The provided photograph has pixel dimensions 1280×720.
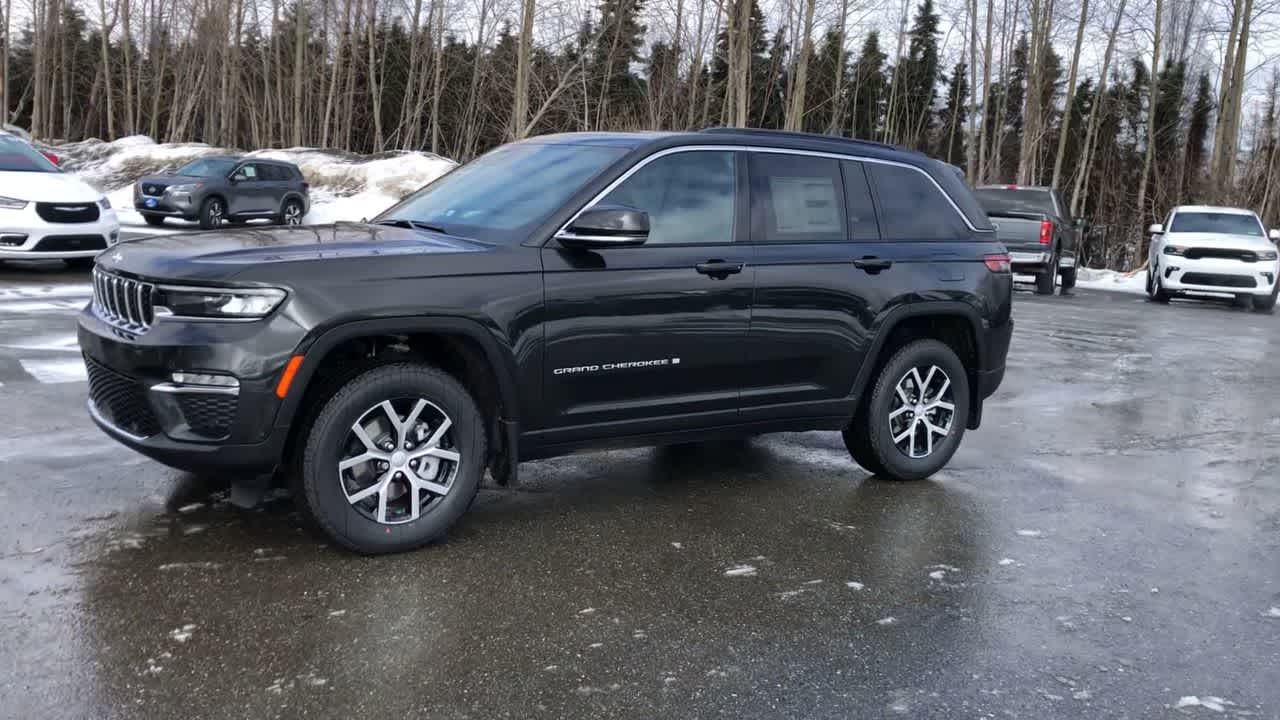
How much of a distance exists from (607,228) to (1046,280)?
57.4 ft

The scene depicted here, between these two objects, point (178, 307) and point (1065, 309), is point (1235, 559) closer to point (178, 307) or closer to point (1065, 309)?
point (178, 307)

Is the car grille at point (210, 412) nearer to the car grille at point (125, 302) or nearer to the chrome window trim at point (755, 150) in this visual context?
the car grille at point (125, 302)

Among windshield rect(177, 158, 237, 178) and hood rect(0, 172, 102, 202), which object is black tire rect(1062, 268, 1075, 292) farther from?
windshield rect(177, 158, 237, 178)

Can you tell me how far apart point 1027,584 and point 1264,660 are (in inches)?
36.9

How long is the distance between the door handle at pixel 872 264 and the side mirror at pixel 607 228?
1472mm

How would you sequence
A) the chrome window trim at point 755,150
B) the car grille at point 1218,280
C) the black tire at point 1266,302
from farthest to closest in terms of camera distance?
the black tire at point 1266,302 → the car grille at point 1218,280 → the chrome window trim at point 755,150

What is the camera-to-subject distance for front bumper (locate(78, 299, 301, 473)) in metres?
4.23

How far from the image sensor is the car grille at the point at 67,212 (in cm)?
1358

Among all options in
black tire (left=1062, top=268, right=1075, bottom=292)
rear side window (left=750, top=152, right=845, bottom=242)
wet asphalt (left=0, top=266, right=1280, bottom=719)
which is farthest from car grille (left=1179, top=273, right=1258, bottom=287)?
rear side window (left=750, top=152, right=845, bottom=242)

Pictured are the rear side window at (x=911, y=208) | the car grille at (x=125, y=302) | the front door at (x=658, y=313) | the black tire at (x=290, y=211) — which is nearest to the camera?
the car grille at (x=125, y=302)

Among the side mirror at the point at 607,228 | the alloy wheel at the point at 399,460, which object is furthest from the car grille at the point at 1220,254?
the alloy wheel at the point at 399,460

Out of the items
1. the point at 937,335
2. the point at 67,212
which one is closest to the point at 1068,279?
the point at 937,335

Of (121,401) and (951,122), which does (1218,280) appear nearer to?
(121,401)

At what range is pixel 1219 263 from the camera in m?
19.5
